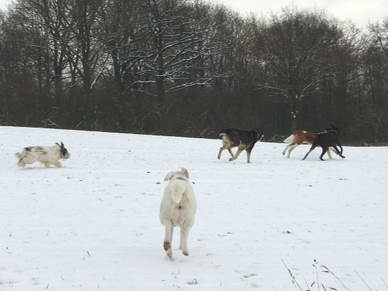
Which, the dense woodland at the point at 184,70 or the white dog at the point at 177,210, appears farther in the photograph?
the dense woodland at the point at 184,70

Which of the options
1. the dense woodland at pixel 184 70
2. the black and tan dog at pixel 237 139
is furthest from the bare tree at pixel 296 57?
the black and tan dog at pixel 237 139

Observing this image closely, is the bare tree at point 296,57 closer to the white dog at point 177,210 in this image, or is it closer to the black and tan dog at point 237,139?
the black and tan dog at point 237,139

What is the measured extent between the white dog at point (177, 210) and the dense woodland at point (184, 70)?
88.5ft

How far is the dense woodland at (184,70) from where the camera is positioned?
34.5 m

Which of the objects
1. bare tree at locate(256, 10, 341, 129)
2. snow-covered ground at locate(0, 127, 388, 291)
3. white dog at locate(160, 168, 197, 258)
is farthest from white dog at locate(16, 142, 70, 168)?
bare tree at locate(256, 10, 341, 129)

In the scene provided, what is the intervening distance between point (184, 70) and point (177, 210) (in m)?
33.8

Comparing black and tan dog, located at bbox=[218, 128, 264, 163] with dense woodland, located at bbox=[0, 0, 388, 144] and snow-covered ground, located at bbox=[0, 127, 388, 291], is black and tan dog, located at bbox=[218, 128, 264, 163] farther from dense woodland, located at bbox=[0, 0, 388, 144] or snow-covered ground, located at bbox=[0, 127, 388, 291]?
dense woodland, located at bbox=[0, 0, 388, 144]

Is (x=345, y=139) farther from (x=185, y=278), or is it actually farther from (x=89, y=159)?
(x=185, y=278)

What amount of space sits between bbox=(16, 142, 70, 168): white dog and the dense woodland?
17499mm

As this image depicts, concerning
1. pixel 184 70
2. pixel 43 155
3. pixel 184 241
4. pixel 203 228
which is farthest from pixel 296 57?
pixel 184 241

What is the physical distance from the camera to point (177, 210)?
20.3 ft

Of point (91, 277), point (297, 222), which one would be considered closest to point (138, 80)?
point (297, 222)

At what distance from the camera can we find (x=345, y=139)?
4231 centimetres

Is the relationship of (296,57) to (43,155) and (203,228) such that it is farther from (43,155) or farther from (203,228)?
(203,228)
